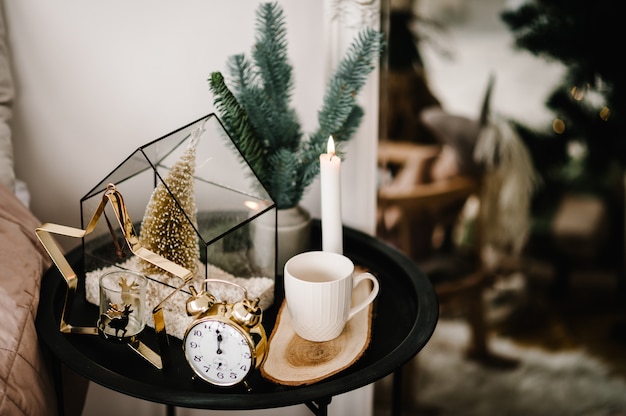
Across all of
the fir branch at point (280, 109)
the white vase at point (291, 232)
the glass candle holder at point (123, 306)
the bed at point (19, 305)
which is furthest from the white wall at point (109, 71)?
the glass candle holder at point (123, 306)

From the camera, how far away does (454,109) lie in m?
1.65

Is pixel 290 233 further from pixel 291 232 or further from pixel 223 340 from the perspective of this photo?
pixel 223 340

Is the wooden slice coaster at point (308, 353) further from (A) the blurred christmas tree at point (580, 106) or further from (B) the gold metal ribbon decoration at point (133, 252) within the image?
(A) the blurred christmas tree at point (580, 106)

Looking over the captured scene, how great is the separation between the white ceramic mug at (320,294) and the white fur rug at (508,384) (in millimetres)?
982

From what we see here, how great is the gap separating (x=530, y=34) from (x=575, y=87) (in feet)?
0.62

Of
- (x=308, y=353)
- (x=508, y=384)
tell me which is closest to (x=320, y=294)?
(x=308, y=353)

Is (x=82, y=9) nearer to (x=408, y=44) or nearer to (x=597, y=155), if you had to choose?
(x=408, y=44)

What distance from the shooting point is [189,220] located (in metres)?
0.83

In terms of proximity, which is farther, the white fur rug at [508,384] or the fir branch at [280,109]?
the white fur rug at [508,384]

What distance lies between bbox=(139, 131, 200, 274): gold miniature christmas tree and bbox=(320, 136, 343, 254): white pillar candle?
18 cm

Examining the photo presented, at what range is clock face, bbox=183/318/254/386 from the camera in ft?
2.38

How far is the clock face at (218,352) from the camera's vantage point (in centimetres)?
73

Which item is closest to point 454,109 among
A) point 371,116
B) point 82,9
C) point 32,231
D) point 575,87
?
point 575,87

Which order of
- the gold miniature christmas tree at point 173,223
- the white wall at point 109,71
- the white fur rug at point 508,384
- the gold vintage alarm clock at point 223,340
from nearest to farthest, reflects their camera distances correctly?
the gold vintage alarm clock at point 223,340, the gold miniature christmas tree at point 173,223, the white wall at point 109,71, the white fur rug at point 508,384
